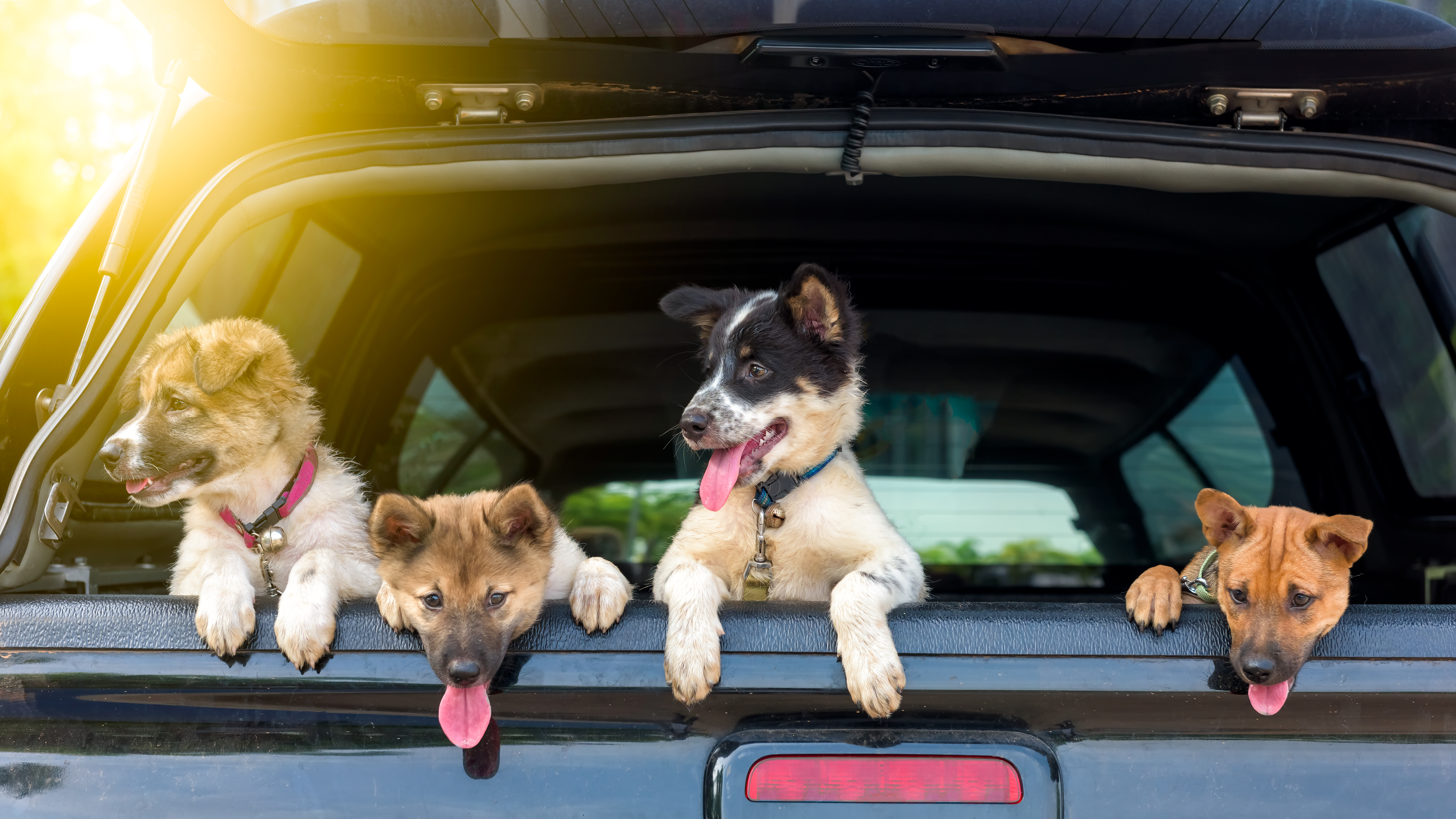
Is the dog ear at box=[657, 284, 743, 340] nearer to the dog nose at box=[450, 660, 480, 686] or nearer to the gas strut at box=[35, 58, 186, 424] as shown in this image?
the gas strut at box=[35, 58, 186, 424]

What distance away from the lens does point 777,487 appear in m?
2.62

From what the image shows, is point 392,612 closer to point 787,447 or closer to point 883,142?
point 787,447

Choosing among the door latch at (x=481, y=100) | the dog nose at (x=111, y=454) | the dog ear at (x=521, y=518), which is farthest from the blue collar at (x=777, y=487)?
the dog nose at (x=111, y=454)

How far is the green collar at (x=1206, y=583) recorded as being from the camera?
2.04 metres

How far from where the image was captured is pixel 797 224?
341 centimetres

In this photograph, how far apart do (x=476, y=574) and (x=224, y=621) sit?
45cm

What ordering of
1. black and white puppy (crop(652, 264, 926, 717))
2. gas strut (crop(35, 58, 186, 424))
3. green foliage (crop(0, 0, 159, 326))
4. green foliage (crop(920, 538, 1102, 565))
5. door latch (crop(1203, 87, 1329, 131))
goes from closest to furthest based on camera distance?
gas strut (crop(35, 58, 186, 424)), door latch (crop(1203, 87, 1329, 131)), black and white puppy (crop(652, 264, 926, 717)), green foliage (crop(920, 538, 1102, 565)), green foliage (crop(0, 0, 159, 326))

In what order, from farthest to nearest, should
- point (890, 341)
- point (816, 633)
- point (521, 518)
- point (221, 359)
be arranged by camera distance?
point (890, 341) < point (221, 359) < point (521, 518) < point (816, 633)

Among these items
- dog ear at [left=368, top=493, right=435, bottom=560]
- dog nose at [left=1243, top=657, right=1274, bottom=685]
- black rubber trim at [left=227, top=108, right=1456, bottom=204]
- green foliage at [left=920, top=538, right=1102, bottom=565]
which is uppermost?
black rubber trim at [left=227, top=108, right=1456, bottom=204]

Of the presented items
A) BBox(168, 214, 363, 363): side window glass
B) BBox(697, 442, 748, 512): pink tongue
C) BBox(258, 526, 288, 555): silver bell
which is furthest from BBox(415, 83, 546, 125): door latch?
BBox(258, 526, 288, 555): silver bell

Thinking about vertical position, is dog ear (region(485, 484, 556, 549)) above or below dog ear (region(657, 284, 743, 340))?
below

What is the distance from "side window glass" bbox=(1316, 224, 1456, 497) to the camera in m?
2.61

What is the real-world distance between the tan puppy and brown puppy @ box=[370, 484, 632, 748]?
0.87 feet

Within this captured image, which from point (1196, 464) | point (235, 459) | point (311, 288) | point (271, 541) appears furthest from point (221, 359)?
point (1196, 464)
